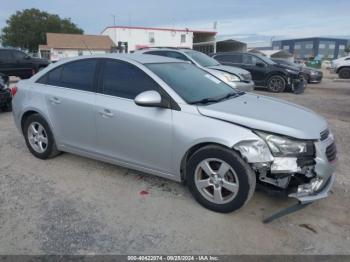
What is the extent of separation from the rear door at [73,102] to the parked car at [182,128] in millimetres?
14

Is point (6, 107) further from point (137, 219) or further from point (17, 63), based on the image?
point (17, 63)

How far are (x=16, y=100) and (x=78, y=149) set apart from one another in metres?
1.49

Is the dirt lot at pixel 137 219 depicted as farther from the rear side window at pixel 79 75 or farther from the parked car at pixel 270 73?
the parked car at pixel 270 73

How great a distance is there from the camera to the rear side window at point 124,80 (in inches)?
147

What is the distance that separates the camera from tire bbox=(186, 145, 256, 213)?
3096 mm

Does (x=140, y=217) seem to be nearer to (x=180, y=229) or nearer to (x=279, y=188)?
(x=180, y=229)

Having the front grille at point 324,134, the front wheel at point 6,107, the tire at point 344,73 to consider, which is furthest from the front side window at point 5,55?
the tire at point 344,73

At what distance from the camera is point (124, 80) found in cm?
390

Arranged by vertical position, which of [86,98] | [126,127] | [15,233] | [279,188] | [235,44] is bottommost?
[15,233]

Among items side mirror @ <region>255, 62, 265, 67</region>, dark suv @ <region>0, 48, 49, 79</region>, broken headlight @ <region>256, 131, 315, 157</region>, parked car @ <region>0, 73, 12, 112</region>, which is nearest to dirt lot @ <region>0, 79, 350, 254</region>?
broken headlight @ <region>256, 131, 315, 157</region>

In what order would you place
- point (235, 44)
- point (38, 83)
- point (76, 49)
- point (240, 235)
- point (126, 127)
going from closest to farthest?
1. point (240, 235)
2. point (126, 127)
3. point (38, 83)
4. point (76, 49)
5. point (235, 44)

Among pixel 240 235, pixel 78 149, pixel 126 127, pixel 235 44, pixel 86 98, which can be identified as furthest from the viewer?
pixel 235 44

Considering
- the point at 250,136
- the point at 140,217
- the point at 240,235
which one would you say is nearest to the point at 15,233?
the point at 140,217

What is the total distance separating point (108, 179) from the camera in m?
4.18
